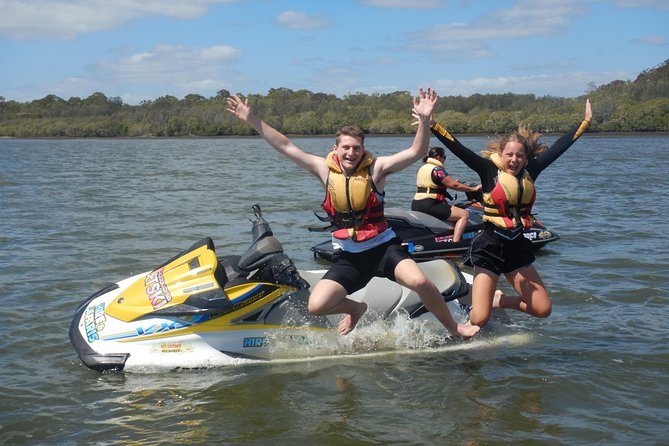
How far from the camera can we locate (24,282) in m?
8.77

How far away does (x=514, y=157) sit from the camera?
232 inches

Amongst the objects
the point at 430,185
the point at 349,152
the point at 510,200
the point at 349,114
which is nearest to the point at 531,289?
the point at 510,200

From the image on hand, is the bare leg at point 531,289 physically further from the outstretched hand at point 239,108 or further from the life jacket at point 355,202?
the outstretched hand at point 239,108

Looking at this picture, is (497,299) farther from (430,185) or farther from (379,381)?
(430,185)

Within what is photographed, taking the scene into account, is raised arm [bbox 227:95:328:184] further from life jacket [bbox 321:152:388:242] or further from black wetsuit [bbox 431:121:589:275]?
black wetsuit [bbox 431:121:589:275]

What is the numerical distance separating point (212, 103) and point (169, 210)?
104 meters

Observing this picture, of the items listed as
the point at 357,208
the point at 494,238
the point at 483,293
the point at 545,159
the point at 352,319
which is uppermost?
the point at 545,159

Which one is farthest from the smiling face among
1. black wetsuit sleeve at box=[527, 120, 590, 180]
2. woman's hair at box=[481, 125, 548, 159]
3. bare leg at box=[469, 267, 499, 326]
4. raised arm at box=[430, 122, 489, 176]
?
black wetsuit sleeve at box=[527, 120, 590, 180]

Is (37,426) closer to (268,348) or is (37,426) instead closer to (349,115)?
Answer: (268,348)

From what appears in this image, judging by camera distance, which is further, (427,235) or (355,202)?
(427,235)

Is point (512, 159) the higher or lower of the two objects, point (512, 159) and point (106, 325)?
the higher

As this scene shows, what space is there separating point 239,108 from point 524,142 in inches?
88.1

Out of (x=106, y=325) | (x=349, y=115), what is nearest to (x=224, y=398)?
(x=106, y=325)

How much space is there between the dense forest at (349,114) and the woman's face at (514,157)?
64930 millimetres
